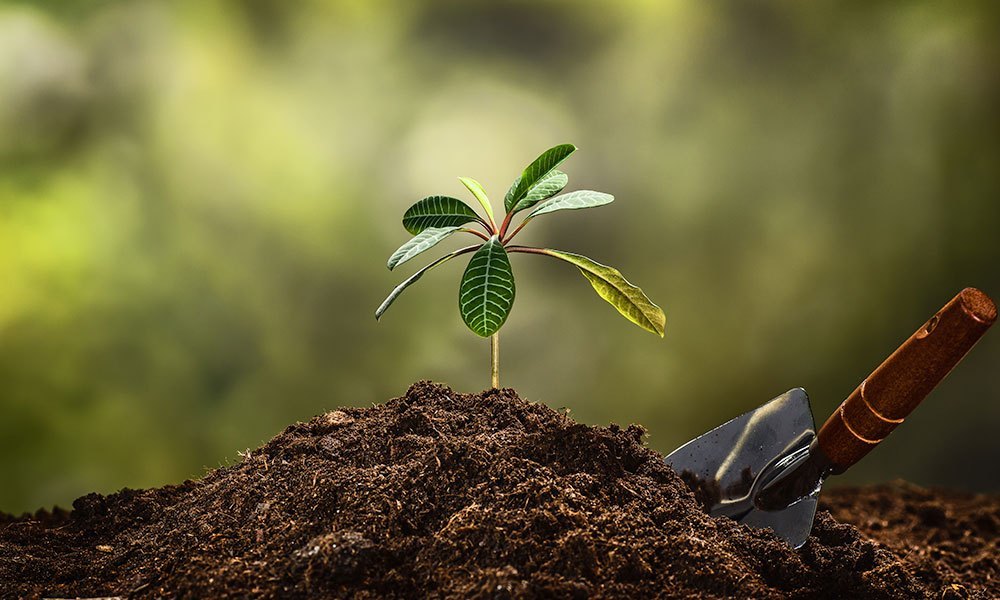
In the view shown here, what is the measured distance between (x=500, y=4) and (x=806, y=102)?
132 centimetres

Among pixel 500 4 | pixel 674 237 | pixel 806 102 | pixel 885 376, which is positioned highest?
pixel 500 4

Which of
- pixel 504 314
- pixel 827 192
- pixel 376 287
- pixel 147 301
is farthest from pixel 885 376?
pixel 147 301

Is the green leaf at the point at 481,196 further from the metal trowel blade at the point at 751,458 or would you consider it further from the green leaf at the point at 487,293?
the metal trowel blade at the point at 751,458

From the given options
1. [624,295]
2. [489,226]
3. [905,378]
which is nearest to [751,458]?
[905,378]

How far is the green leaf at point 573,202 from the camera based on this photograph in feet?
7.28

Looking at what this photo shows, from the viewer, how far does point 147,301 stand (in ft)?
10.9

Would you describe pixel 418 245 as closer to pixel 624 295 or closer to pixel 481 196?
pixel 481 196

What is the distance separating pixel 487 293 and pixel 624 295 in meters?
0.39

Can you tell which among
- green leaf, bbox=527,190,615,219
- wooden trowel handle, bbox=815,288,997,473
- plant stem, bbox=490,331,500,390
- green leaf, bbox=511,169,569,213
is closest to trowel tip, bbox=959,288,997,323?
wooden trowel handle, bbox=815,288,997,473

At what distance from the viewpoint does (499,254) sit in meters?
2.14

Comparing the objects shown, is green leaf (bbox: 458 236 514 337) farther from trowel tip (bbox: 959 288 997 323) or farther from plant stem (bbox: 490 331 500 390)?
trowel tip (bbox: 959 288 997 323)

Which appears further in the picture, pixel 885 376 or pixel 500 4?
pixel 500 4

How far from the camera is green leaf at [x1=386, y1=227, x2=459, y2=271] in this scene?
7.00 ft

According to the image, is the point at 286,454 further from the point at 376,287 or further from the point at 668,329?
the point at 668,329
